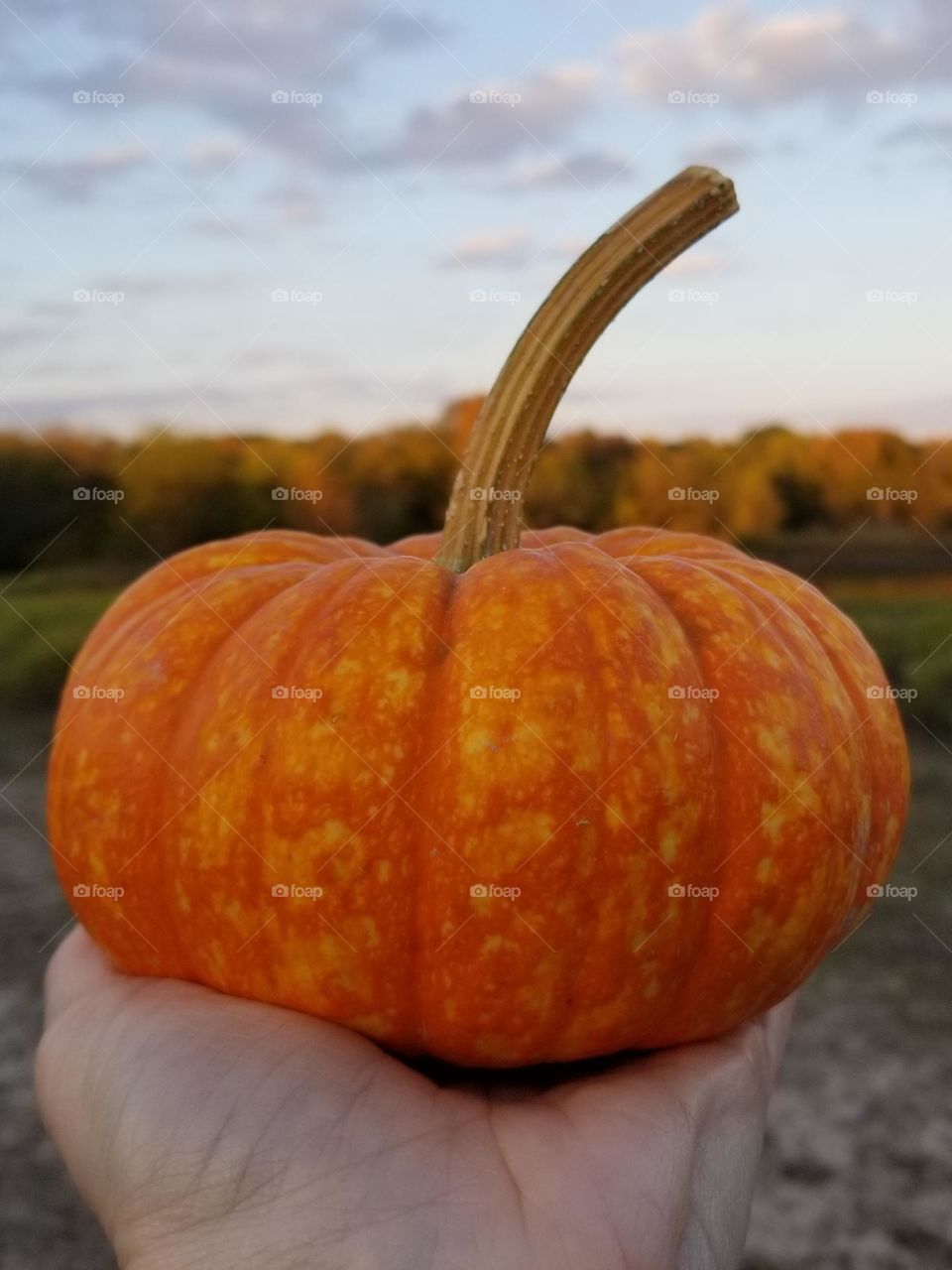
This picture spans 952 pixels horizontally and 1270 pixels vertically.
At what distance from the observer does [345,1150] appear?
60.9 inches

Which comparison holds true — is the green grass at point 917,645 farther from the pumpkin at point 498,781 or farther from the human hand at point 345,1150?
the human hand at point 345,1150

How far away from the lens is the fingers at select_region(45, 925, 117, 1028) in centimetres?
196

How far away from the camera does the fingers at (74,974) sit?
196cm

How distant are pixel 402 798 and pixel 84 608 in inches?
266

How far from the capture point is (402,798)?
1562 mm

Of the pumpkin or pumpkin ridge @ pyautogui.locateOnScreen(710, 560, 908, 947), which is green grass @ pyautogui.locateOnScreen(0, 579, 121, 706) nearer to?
the pumpkin

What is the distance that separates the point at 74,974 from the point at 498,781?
3.21ft

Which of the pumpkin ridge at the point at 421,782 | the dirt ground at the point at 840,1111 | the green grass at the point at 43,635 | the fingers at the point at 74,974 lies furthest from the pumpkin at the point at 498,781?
the green grass at the point at 43,635

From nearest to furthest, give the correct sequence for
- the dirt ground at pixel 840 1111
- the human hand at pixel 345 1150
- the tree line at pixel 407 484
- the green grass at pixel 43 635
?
the human hand at pixel 345 1150
the dirt ground at pixel 840 1111
the tree line at pixel 407 484
the green grass at pixel 43 635

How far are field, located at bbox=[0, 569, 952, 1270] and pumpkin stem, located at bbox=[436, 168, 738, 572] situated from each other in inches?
109

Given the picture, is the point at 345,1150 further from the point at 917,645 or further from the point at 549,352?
the point at 917,645

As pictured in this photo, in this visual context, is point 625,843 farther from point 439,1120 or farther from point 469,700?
point 439,1120

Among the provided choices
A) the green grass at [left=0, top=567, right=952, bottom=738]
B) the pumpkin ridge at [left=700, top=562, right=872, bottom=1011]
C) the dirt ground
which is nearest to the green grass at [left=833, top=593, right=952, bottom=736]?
the green grass at [left=0, top=567, right=952, bottom=738]

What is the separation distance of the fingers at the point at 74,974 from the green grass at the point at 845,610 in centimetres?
512
